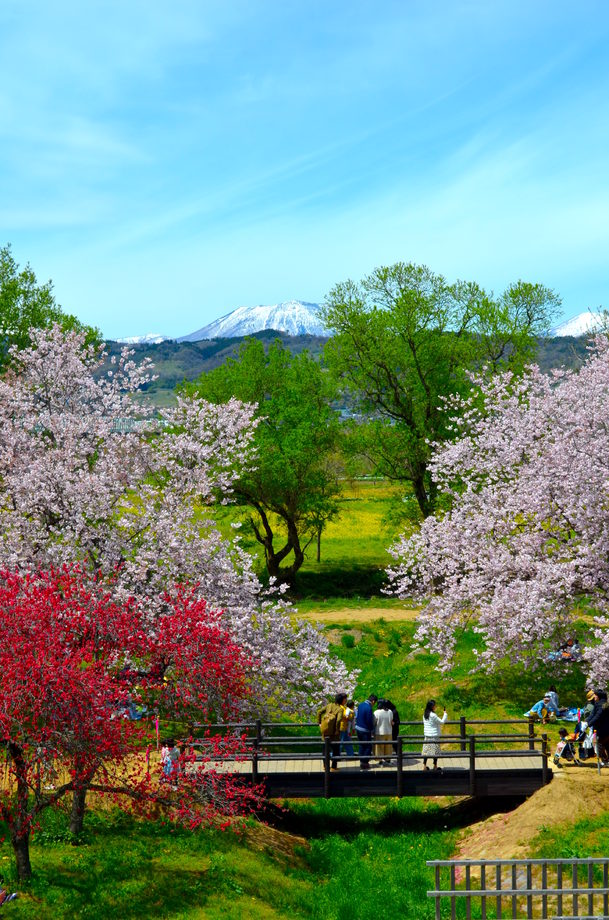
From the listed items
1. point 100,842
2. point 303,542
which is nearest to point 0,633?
point 100,842

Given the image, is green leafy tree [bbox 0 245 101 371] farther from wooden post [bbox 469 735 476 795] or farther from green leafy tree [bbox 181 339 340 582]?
wooden post [bbox 469 735 476 795]

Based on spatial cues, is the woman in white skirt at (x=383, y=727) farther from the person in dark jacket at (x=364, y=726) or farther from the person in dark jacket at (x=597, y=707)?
the person in dark jacket at (x=597, y=707)

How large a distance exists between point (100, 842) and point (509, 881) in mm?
9403

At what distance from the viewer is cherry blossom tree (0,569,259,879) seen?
55.3ft

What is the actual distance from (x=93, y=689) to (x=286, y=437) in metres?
40.2

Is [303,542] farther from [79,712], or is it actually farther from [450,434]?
[79,712]

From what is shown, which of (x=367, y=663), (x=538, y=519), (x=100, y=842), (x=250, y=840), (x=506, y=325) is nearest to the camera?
(x=100, y=842)

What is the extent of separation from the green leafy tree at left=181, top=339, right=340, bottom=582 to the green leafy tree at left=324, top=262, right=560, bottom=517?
310cm

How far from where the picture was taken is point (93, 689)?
671 inches

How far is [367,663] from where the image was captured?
38938 mm

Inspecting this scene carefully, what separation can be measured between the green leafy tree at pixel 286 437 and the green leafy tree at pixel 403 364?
310 cm

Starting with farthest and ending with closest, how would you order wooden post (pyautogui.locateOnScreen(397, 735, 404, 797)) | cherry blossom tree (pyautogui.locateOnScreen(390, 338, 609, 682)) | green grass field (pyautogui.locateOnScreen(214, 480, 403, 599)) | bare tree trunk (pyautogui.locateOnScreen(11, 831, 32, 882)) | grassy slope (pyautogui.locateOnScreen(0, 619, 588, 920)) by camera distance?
green grass field (pyautogui.locateOnScreen(214, 480, 403, 599))
cherry blossom tree (pyautogui.locateOnScreen(390, 338, 609, 682))
wooden post (pyautogui.locateOnScreen(397, 735, 404, 797))
grassy slope (pyautogui.locateOnScreen(0, 619, 588, 920))
bare tree trunk (pyautogui.locateOnScreen(11, 831, 32, 882))

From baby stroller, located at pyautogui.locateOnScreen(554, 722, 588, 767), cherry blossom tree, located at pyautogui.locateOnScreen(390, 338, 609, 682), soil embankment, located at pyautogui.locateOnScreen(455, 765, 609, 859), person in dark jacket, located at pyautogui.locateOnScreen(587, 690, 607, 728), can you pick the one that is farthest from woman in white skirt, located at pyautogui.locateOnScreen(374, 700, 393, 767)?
cherry blossom tree, located at pyautogui.locateOnScreen(390, 338, 609, 682)

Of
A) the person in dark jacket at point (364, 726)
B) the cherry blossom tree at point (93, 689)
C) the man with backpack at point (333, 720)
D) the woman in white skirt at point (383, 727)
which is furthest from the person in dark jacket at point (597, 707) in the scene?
the cherry blossom tree at point (93, 689)
